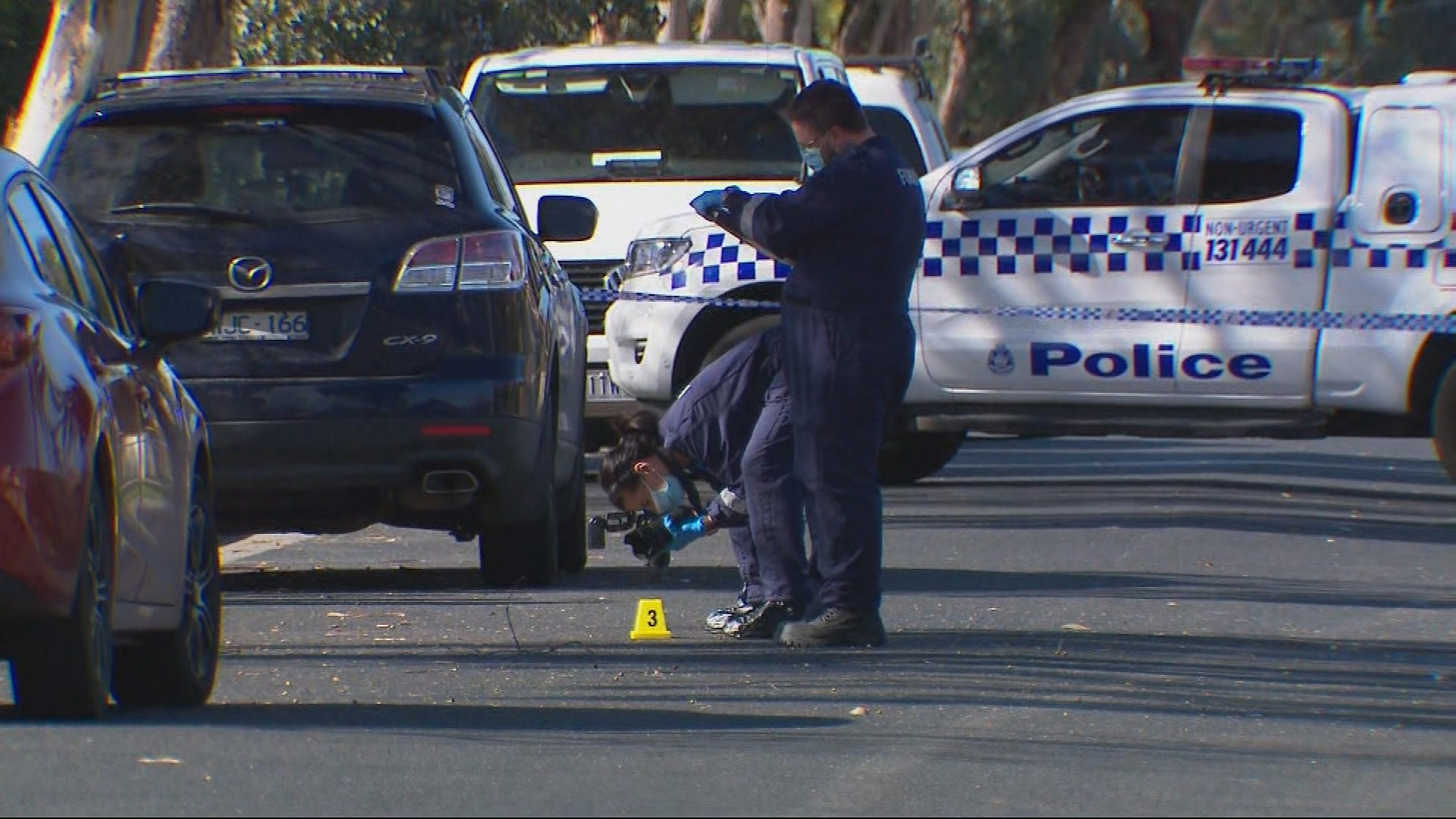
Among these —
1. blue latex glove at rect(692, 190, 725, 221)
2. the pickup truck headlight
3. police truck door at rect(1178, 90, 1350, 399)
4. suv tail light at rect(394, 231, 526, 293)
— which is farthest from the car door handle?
blue latex glove at rect(692, 190, 725, 221)

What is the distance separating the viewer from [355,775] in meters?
5.78

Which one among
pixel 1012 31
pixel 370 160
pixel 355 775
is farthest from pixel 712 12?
pixel 1012 31

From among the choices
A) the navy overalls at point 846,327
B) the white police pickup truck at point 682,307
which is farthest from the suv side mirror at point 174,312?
the white police pickup truck at point 682,307

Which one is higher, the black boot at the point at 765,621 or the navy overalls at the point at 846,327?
the navy overalls at the point at 846,327

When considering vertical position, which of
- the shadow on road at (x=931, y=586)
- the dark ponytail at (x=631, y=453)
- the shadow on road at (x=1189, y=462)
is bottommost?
the shadow on road at (x=1189, y=462)

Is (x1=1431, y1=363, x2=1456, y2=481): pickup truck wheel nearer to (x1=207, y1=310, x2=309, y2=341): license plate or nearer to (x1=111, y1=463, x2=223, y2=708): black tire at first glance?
(x1=207, y1=310, x2=309, y2=341): license plate

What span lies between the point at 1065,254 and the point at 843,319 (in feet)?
17.4

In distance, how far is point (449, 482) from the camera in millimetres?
9219

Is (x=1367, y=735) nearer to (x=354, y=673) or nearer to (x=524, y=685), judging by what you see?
(x=524, y=685)

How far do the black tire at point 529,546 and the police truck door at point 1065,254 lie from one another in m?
3.88

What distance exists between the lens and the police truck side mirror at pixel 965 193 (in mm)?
13492

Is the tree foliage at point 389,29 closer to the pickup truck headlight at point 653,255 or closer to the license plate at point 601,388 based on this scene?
the license plate at point 601,388

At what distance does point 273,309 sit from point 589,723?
2.86 metres

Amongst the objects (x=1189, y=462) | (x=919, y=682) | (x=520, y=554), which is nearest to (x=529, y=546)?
(x=520, y=554)
